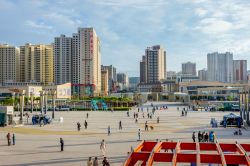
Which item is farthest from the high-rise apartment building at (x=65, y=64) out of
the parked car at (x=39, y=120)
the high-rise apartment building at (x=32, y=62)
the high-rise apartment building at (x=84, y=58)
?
the parked car at (x=39, y=120)

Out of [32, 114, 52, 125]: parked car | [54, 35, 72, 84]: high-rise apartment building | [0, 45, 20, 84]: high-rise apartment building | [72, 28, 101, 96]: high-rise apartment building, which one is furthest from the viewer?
[54, 35, 72, 84]: high-rise apartment building

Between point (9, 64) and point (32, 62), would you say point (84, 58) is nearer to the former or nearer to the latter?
point (32, 62)

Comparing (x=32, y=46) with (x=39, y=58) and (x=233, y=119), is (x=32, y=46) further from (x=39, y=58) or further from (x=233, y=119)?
(x=233, y=119)

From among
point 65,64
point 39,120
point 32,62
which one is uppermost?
point 32,62

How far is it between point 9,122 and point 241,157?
40.4 meters

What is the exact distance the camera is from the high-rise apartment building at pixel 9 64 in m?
194

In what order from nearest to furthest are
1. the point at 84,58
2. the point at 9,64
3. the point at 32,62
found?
1. the point at 32,62
2. the point at 84,58
3. the point at 9,64

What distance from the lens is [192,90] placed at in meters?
160

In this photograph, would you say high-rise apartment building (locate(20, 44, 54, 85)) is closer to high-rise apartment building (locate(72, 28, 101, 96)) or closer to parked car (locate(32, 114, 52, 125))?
high-rise apartment building (locate(72, 28, 101, 96))

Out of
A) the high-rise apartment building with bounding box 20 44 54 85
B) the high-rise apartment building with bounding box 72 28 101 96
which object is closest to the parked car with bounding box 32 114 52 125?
the high-rise apartment building with bounding box 72 28 101 96

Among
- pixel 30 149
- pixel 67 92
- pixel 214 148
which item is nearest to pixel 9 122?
pixel 30 149

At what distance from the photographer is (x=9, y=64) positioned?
194 m

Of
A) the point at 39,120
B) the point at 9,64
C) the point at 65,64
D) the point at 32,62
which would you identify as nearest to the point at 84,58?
the point at 65,64

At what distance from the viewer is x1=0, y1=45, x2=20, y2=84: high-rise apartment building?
194 metres
